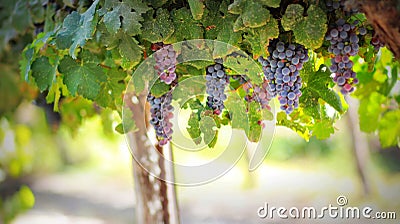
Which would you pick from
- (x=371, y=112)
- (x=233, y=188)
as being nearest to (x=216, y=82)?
(x=371, y=112)

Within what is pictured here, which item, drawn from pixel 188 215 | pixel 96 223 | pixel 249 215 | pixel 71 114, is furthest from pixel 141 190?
pixel 96 223

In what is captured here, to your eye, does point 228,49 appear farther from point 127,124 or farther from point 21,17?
point 21,17

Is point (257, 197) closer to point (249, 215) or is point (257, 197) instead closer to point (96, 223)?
point (249, 215)

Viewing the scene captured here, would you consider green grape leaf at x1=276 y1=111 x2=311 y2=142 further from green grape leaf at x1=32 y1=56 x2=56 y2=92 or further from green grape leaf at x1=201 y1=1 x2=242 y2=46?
green grape leaf at x1=32 y1=56 x2=56 y2=92

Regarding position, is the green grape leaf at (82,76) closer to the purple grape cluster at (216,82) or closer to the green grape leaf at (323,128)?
the purple grape cluster at (216,82)

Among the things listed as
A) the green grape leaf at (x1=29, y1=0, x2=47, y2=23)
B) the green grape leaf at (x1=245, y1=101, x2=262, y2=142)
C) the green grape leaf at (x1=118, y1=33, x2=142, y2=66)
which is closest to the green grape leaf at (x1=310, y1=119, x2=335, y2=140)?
the green grape leaf at (x1=245, y1=101, x2=262, y2=142)
